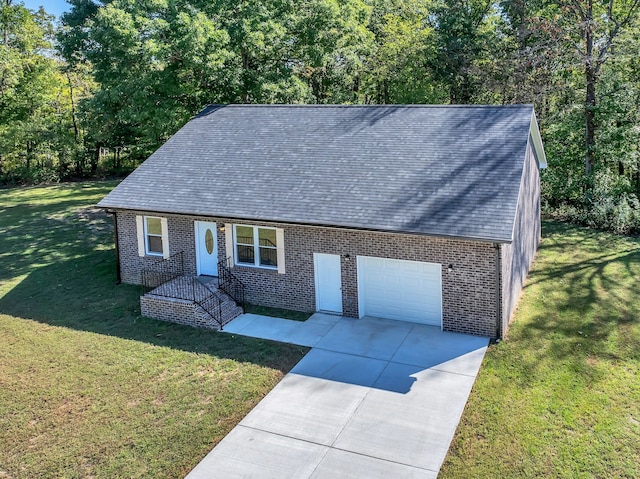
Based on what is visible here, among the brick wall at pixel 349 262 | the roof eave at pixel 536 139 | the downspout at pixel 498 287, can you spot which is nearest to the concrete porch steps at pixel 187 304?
the brick wall at pixel 349 262

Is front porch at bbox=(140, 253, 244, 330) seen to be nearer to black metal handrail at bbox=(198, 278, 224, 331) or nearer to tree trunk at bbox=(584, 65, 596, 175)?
black metal handrail at bbox=(198, 278, 224, 331)

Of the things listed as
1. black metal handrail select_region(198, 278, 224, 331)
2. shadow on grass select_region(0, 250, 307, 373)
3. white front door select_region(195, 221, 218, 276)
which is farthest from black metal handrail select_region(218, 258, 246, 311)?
shadow on grass select_region(0, 250, 307, 373)

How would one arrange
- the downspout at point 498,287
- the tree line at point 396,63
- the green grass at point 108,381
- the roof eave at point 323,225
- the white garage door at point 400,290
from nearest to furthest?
the green grass at point 108,381 < the roof eave at point 323,225 < the downspout at point 498,287 < the white garage door at point 400,290 < the tree line at point 396,63

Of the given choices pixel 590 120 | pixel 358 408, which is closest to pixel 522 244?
pixel 358 408

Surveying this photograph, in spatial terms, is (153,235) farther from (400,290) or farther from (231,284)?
(400,290)

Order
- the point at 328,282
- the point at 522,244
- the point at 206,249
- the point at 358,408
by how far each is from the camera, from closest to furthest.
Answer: the point at 358,408
the point at 328,282
the point at 522,244
the point at 206,249

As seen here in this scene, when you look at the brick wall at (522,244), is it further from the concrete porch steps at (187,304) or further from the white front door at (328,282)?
the concrete porch steps at (187,304)
